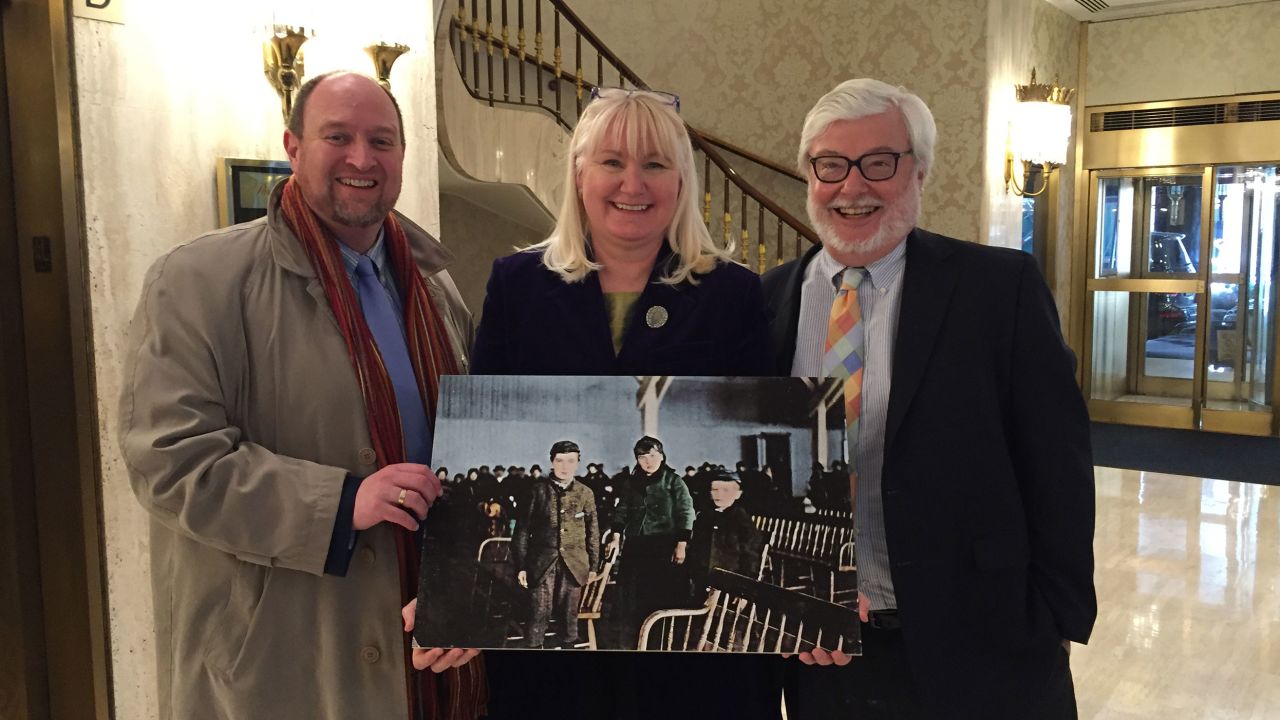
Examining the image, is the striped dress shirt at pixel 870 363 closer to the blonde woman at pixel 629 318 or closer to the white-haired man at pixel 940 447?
the white-haired man at pixel 940 447

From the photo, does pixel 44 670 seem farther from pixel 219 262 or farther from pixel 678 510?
pixel 678 510

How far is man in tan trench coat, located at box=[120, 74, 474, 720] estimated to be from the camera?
5.03 feet

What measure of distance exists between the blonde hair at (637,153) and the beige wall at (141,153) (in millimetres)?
1268

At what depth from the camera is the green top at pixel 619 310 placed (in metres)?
1.73

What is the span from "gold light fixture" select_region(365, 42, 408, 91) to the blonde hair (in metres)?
1.37

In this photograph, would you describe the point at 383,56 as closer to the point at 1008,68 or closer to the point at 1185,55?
the point at 1008,68

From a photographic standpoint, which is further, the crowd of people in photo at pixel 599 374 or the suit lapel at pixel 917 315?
the suit lapel at pixel 917 315

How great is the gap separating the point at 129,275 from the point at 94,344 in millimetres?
190

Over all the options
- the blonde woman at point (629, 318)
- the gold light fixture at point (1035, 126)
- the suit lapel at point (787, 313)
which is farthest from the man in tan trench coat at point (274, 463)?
the gold light fixture at point (1035, 126)

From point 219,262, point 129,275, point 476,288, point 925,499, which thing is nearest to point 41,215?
point 129,275

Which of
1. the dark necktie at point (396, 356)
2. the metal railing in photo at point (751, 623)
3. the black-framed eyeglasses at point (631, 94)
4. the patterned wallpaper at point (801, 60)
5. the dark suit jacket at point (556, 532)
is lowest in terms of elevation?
the metal railing in photo at point (751, 623)

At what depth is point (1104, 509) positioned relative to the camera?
6.24 metres

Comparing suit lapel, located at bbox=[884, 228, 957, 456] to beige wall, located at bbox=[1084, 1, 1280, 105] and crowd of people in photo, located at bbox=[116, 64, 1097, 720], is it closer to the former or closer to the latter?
crowd of people in photo, located at bbox=[116, 64, 1097, 720]

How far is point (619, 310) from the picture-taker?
174 centimetres
